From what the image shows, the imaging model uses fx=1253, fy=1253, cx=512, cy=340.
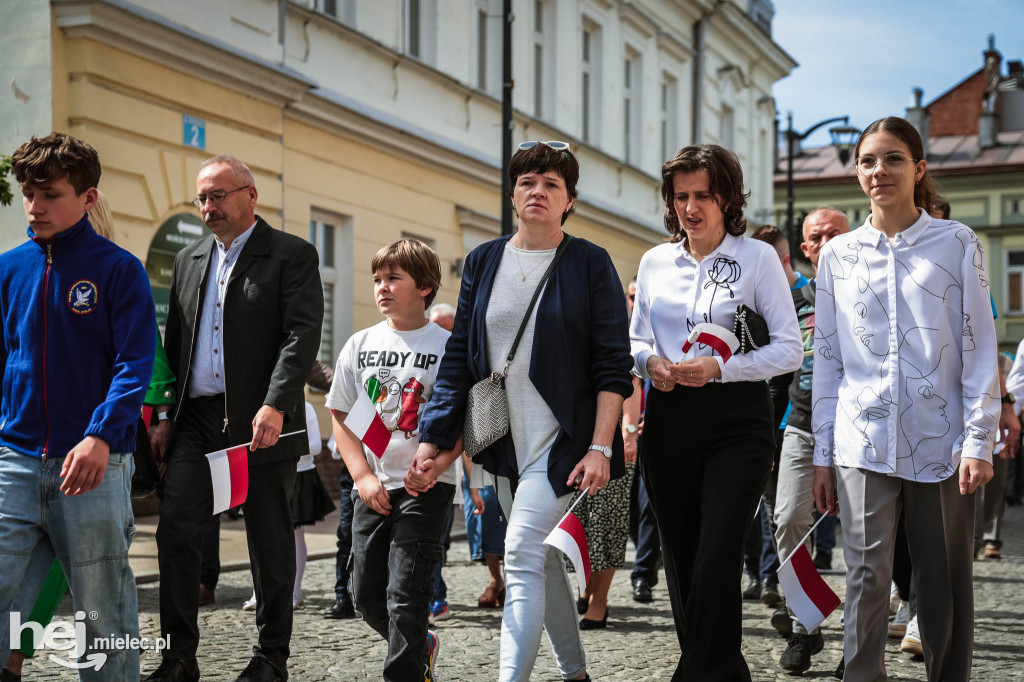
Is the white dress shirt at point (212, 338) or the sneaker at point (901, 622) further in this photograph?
the sneaker at point (901, 622)

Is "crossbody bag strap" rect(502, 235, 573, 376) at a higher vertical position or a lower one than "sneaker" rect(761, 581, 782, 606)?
higher

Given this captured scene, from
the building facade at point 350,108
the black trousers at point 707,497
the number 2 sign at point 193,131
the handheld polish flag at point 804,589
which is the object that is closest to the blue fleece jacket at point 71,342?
the black trousers at point 707,497

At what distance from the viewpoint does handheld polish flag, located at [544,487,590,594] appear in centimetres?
389

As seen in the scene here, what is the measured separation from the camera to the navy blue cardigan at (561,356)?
13.6ft

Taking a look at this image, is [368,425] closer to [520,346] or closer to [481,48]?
[520,346]

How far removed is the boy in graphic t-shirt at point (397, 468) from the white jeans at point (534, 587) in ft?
1.30

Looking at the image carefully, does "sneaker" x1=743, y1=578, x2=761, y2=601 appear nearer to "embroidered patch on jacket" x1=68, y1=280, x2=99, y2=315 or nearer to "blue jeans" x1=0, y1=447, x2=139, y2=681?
"blue jeans" x1=0, y1=447, x2=139, y2=681

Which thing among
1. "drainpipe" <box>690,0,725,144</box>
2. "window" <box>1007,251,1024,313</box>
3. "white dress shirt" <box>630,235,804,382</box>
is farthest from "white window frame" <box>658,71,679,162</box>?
"window" <box>1007,251,1024,313</box>

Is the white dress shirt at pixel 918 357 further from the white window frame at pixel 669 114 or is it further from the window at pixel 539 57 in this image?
the white window frame at pixel 669 114

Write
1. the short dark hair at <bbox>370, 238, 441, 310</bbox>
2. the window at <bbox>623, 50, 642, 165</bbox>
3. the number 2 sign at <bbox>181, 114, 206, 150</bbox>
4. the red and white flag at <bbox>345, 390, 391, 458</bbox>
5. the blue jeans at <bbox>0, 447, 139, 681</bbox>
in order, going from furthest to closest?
the window at <bbox>623, 50, 642, 165</bbox> → the number 2 sign at <bbox>181, 114, 206, 150</bbox> → the short dark hair at <bbox>370, 238, 441, 310</bbox> → the red and white flag at <bbox>345, 390, 391, 458</bbox> → the blue jeans at <bbox>0, 447, 139, 681</bbox>

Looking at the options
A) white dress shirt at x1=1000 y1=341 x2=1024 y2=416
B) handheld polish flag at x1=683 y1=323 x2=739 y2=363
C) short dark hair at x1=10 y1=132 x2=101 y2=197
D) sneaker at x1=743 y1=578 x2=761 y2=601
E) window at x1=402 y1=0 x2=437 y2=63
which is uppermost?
window at x1=402 y1=0 x2=437 y2=63

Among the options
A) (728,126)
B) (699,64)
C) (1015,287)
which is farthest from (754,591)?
(1015,287)

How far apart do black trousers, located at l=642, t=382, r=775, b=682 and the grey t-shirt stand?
46cm

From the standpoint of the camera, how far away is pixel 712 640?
4.16 meters
